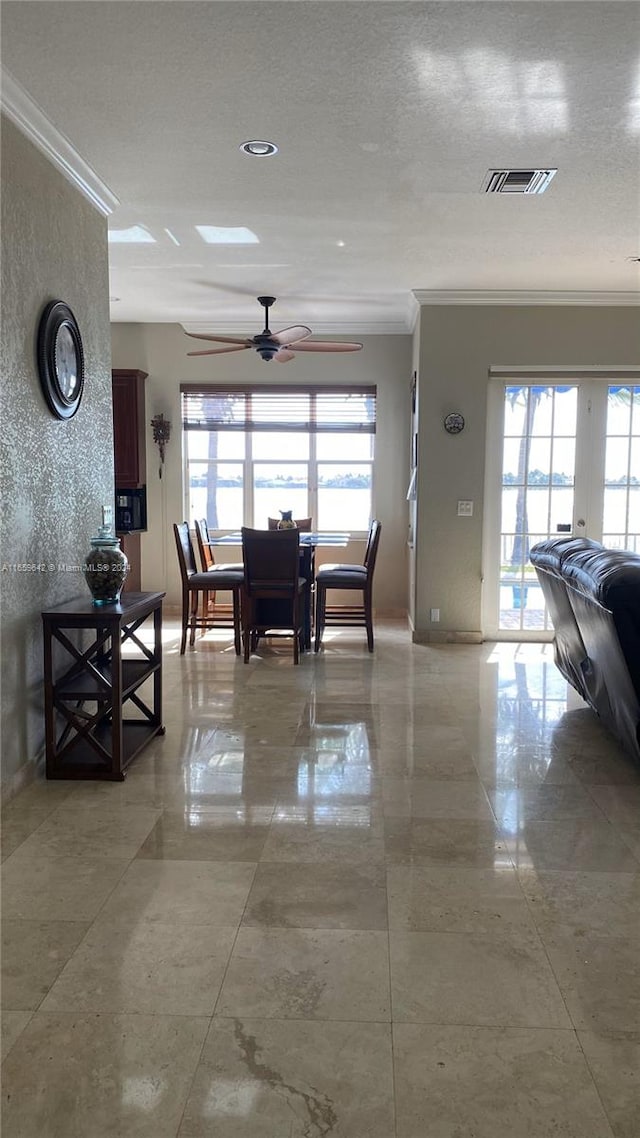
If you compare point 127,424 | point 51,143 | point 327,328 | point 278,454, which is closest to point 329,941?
point 51,143

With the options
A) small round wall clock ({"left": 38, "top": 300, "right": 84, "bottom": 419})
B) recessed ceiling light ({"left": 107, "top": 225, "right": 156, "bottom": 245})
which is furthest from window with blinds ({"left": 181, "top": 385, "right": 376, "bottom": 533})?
small round wall clock ({"left": 38, "top": 300, "right": 84, "bottom": 419})

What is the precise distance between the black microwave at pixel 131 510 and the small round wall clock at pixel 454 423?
3009 millimetres

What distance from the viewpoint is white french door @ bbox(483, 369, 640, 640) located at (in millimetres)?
6105

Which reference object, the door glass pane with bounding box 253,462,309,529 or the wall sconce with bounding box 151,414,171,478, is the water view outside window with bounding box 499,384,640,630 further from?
the wall sconce with bounding box 151,414,171,478

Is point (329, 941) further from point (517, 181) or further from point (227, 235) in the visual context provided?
point (227, 235)

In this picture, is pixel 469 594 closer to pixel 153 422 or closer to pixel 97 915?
pixel 153 422

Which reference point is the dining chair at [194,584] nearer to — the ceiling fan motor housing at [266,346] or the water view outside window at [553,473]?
the ceiling fan motor housing at [266,346]

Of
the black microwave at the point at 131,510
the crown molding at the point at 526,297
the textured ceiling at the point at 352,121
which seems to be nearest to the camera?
the textured ceiling at the point at 352,121

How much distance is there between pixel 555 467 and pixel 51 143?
433cm

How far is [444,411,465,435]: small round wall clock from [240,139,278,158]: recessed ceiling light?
2.96 meters

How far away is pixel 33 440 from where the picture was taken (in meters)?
3.11

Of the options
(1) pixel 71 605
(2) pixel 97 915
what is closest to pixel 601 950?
(2) pixel 97 915

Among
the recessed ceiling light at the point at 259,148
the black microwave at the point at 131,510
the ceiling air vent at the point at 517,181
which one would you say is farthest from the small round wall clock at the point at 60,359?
the black microwave at the point at 131,510

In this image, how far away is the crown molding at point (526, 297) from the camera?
587cm
